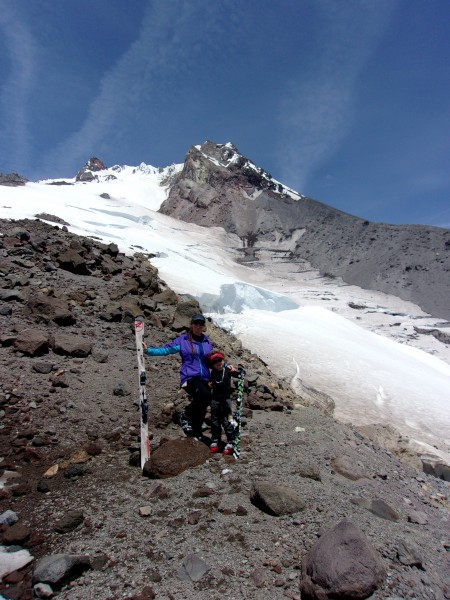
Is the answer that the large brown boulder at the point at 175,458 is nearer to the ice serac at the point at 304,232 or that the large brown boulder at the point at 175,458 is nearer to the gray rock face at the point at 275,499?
the gray rock face at the point at 275,499

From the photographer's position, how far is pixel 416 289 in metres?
43.2

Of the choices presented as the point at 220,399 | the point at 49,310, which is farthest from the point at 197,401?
the point at 49,310

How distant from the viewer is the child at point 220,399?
5.50m

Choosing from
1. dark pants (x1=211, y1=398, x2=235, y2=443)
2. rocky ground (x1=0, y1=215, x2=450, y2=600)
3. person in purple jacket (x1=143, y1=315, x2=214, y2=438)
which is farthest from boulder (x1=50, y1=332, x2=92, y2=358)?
dark pants (x1=211, y1=398, x2=235, y2=443)

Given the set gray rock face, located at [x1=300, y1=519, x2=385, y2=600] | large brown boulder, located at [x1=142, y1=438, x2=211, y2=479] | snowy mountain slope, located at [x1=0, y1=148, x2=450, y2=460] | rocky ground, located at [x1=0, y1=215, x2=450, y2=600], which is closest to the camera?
gray rock face, located at [x1=300, y1=519, x2=385, y2=600]

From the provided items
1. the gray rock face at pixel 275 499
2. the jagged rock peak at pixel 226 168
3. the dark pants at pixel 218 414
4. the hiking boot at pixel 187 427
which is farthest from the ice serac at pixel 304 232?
the gray rock face at pixel 275 499

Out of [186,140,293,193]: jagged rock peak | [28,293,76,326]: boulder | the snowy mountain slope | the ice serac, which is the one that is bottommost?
the snowy mountain slope

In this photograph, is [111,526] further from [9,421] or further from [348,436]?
[348,436]

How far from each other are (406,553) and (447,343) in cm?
3002

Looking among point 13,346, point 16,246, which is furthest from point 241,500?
point 16,246

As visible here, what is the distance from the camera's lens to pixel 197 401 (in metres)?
5.59

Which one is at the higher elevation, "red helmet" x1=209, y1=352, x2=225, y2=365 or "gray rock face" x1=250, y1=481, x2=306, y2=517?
"red helmet" x1=209, y1=352, x2=225, y2=365

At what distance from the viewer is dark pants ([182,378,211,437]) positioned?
5.52 m

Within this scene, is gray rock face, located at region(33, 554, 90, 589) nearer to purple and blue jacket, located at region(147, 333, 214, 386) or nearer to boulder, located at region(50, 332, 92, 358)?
purple and blue jacket, located at region(147, 333, 214, 386)
